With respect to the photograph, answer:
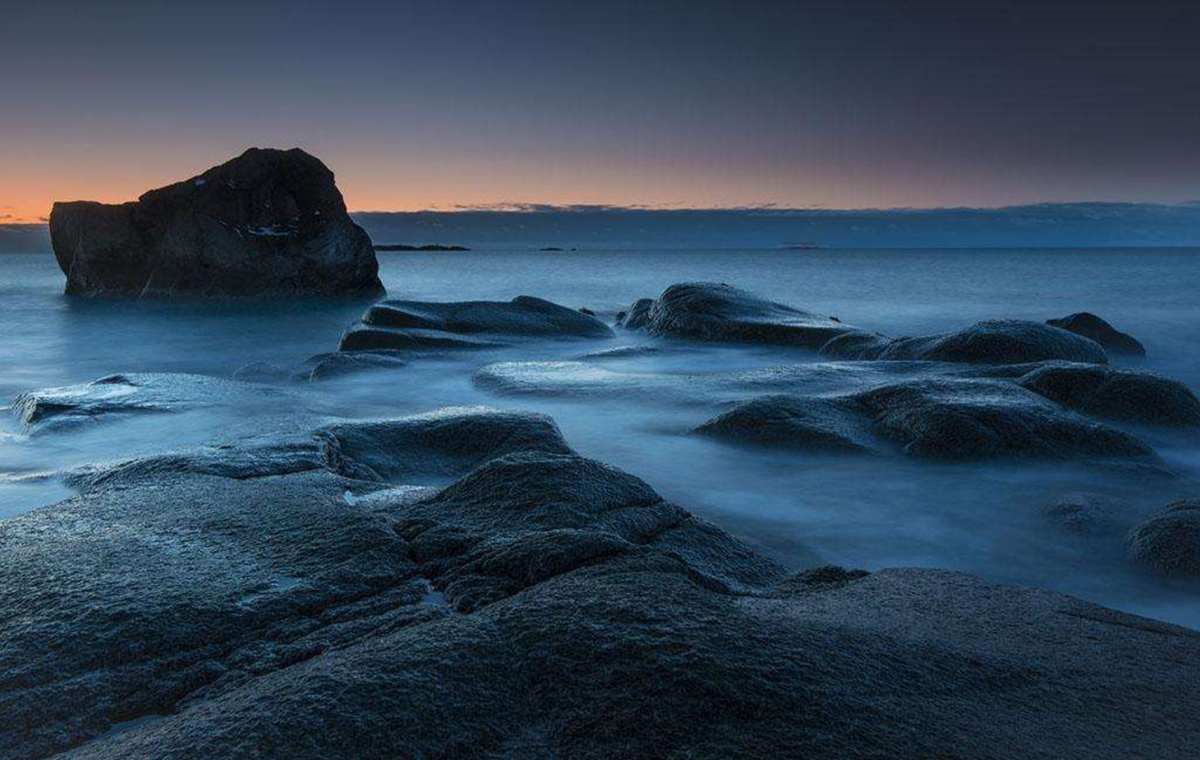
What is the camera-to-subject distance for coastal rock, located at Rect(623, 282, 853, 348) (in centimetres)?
1465

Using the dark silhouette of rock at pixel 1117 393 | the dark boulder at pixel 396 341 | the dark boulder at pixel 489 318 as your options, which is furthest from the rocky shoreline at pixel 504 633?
the dark boulder at pixel 489 318

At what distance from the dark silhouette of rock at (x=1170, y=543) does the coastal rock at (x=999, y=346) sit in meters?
5.90

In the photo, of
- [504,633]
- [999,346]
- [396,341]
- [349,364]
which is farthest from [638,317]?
[504,633]

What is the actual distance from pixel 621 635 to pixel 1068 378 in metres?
8.08

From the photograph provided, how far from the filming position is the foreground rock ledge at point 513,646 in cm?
207

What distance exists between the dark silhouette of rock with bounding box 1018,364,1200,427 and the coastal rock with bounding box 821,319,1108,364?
1.97 meters

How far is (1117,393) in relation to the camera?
8672 mm

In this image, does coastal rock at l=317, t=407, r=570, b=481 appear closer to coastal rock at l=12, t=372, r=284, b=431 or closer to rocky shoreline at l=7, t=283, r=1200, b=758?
rocky shoreline at l=7, t=283, r=1200, b=758

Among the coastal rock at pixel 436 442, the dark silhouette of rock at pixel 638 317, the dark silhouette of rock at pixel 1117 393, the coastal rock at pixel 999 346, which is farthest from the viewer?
the dark silhouette of rock at pixel 638 317

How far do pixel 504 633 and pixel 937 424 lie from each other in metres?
5.85

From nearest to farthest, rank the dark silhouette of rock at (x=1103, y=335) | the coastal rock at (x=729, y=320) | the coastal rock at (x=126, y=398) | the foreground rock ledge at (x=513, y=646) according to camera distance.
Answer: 1. the foreground rock ledge at (x=513, y=646)
2. the coastal rock at (x=126, y=398)
3. the coastal rock at (x=729, y=320)
4. the dark silhouette of rock at (x=1103, y=335)

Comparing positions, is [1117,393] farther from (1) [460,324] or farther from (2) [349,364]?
(1) [460,324]

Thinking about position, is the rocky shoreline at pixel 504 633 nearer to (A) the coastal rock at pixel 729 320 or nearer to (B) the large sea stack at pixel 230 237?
(A) the coastal rock at pixel 729 320

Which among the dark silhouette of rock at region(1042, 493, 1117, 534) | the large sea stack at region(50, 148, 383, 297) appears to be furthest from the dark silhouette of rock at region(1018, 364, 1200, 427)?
the large sea stack at region(50, 148, 383, 297)
